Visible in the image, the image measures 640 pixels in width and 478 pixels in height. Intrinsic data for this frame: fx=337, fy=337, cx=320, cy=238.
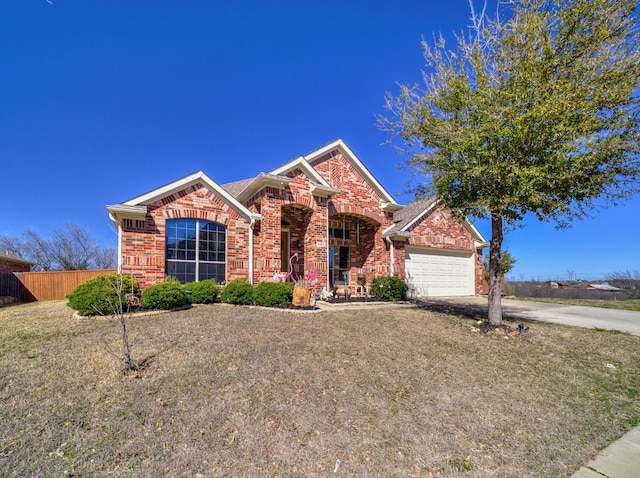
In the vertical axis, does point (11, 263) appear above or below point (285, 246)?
below

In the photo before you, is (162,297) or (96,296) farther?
(162,297)

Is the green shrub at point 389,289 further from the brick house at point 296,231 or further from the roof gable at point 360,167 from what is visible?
the roof gable at point 360,167

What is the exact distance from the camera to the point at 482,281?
20.1m

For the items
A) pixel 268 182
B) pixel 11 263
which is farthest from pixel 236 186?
pixel 11 263

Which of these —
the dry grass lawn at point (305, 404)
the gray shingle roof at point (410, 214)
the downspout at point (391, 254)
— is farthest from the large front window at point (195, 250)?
the gray shingle roof at point (410, 214)

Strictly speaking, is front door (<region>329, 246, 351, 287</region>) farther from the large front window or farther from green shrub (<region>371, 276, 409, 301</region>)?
the large front window

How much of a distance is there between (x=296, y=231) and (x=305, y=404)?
1136cm

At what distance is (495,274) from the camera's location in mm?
8484

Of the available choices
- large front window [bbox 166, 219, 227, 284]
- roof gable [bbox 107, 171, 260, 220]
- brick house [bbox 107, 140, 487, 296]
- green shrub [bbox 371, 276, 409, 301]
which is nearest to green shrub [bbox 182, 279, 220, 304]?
large front window [bbox 166, 219, 227, 284]

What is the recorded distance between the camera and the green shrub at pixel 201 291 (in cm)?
1057

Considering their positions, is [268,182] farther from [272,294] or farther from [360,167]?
[360,167]

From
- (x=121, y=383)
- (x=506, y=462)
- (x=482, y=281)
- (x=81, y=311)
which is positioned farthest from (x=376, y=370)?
(x=482, y=281)

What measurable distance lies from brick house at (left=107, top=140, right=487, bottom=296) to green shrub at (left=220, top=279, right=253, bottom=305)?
149 centimetres

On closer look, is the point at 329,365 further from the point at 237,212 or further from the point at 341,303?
the point at 237,212
